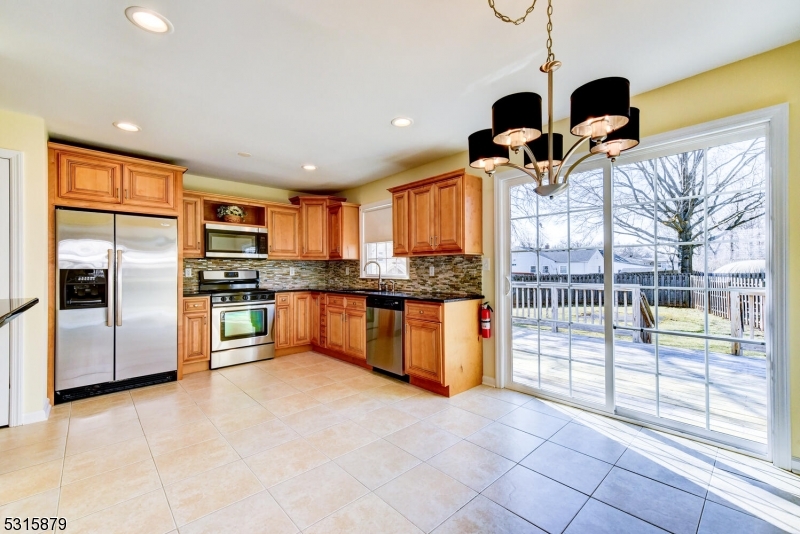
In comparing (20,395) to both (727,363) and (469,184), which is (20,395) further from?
(727,363)

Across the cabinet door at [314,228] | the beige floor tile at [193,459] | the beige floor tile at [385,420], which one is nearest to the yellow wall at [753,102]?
the beige floor tile at [385,420]

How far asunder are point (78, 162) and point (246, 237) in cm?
185

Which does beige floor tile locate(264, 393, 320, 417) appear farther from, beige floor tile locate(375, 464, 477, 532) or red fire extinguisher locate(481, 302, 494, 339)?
red fire extinguisher locate(481, 302, 494, 339)

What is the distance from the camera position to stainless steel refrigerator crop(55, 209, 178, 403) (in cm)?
324

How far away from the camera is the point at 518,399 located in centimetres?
324

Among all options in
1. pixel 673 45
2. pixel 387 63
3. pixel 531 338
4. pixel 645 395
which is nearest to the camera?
pixel 673 45

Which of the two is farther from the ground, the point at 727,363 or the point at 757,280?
the point at 757,280

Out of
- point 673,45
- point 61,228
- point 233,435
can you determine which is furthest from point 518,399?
point 61,228

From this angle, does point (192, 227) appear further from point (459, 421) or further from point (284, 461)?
point (459, 421)

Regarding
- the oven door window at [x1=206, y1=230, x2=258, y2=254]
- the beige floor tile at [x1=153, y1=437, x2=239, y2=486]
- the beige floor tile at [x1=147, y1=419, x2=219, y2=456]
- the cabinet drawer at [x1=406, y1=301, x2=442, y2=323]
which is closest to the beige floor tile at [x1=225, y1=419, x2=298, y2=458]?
the beige floor tile at [x1=153, y1=437, x2=239, y2=486]

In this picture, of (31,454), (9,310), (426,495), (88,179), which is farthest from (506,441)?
(88,179)

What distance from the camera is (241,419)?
2863mm

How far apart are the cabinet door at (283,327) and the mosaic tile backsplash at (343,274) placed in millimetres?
640

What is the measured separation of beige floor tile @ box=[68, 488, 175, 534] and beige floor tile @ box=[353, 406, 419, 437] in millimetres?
1338
